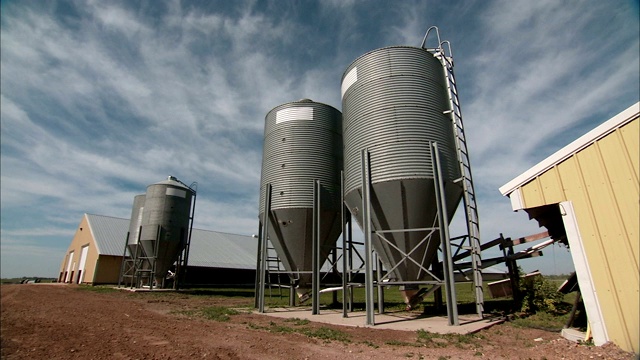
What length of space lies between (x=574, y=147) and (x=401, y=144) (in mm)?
4806

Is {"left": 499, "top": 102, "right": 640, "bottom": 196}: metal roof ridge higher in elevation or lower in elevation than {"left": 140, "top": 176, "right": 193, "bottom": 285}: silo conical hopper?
lower

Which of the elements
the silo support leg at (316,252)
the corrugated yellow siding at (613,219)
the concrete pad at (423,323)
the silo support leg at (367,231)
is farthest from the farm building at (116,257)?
the corrugated yellow siding at (613,219)

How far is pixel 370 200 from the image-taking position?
10.6m

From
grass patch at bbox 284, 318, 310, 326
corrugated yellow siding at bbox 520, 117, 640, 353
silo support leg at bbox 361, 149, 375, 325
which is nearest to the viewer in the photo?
corrugated yellow siding at bbox 520, 117, 640, 353

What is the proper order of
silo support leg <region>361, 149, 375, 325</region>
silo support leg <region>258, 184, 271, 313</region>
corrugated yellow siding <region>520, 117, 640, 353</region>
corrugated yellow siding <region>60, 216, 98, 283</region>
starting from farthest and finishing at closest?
1. corrugated yellow siding <region>60, 216, 98, 283</region>
2. silo support leg <region>258, 184, 271, 313</region>
3. silo support leg <region>361, 149, 375, 325</region>
4. corrugated yellow siding <region>520, 117, 640, 353</region>

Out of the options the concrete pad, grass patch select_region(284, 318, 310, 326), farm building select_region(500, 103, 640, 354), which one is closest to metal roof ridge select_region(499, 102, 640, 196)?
farm building select_region(500, 103, 640, 354)

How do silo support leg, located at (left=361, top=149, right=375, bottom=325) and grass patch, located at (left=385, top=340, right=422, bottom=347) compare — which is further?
silo support leg, located at (left=361, top=149, right=375, bottom=325)

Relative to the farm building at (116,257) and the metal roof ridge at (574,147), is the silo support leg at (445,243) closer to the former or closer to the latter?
the metal roof ridge at (574,147)

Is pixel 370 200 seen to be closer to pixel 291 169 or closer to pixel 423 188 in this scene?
pixel 423 188

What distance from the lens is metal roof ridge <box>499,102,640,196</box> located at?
222 inches

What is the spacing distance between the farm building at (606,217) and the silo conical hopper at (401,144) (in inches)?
157

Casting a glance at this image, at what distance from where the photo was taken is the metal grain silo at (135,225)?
26.9 metres

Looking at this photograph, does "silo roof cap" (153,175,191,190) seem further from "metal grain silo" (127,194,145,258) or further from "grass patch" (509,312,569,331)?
"grass patch" (509,312,569,331)

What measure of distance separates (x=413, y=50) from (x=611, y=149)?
24.1 ft
